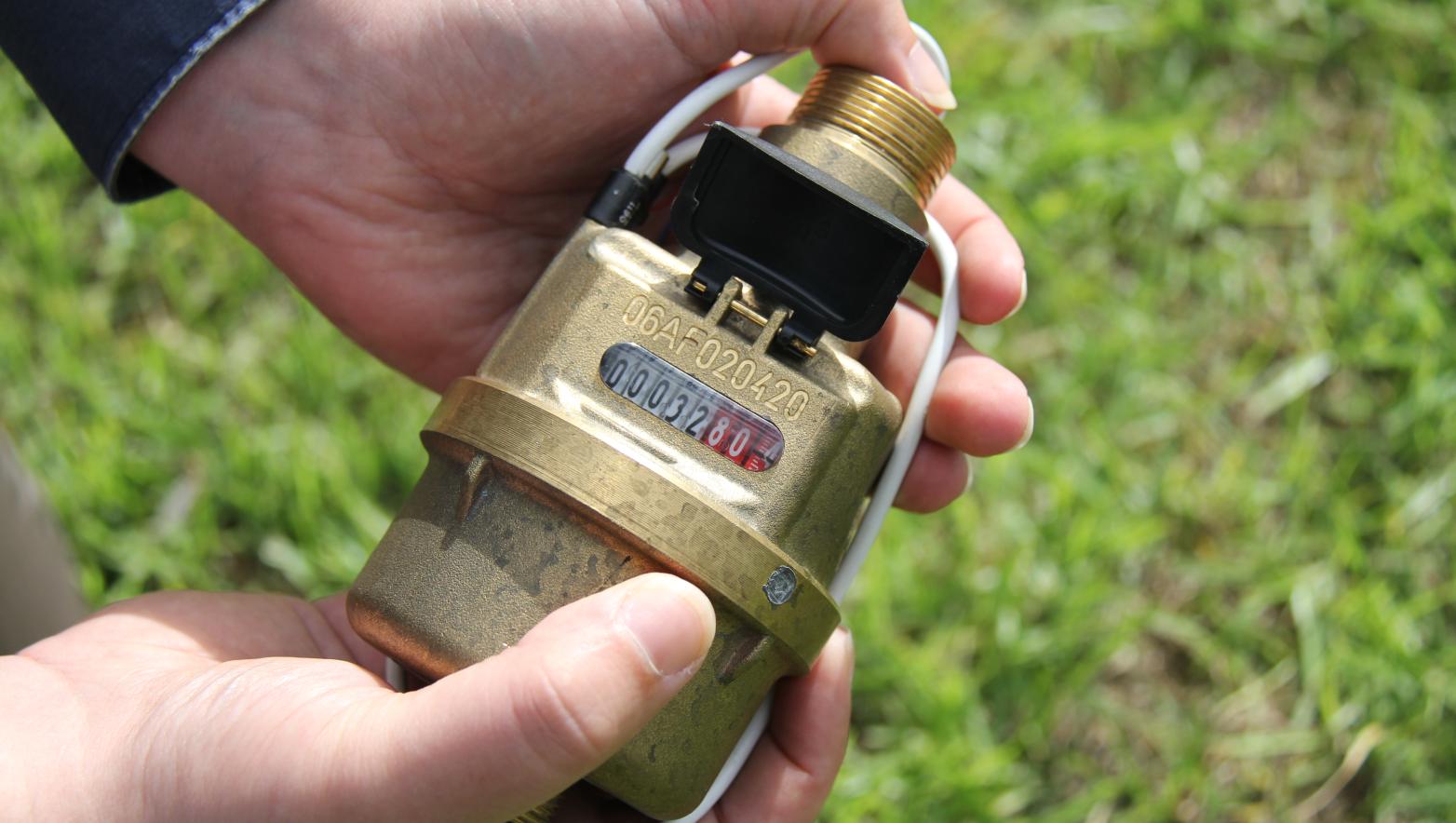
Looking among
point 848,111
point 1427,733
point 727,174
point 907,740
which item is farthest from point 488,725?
point 1427,733

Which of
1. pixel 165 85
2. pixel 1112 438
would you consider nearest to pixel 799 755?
pixel 1112 438

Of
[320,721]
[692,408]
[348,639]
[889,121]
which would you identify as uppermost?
[889,121]

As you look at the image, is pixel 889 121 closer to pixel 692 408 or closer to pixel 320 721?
pixel 692 408

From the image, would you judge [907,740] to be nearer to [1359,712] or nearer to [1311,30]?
[1359,712]

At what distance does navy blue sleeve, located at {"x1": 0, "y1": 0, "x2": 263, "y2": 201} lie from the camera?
1.55m

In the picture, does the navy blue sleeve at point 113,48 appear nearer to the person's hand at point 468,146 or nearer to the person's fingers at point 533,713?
the person's hand at point 468,146

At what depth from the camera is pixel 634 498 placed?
1.11m

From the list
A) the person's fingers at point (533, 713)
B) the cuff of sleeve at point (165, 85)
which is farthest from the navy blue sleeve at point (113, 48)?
the person's fingers at point (533, 713)

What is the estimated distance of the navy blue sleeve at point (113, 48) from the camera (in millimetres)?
1549

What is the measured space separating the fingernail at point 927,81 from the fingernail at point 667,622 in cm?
77

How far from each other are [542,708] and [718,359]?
0.39 m

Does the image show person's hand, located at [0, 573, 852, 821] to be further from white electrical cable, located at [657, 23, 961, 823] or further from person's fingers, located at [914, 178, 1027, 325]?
person's fingers, located at [914, 178, 1027, 325]

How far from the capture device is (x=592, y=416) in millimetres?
1165

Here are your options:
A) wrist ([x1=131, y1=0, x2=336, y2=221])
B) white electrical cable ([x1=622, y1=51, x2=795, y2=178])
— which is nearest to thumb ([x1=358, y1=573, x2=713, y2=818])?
white electrical cable ([x1=622, y1=51, x2=795, y2=178])
